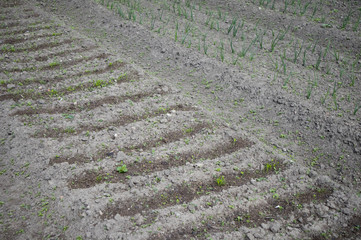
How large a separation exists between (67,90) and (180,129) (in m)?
1.63

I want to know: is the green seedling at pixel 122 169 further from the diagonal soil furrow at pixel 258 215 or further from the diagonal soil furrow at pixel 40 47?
the diagonal soil furrow at pixel 40 47

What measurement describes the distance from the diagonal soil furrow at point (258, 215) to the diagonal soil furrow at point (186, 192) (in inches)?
7.7

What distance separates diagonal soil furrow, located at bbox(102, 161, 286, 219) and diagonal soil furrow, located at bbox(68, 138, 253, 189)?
253mm

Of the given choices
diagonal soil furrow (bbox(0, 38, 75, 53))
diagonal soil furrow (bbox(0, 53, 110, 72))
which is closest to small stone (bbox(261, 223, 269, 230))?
diagonal soil furrow (bbox(0, 53, 110, 72))

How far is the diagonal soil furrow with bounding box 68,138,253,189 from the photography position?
2.20 meters

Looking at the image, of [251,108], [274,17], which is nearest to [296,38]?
[274,17]

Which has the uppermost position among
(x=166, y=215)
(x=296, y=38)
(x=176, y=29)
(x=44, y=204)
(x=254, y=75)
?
(x=296, y=38)

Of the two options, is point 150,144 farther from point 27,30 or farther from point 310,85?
point 27,30

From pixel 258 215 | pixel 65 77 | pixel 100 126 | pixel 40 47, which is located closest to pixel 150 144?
pixel 100 126

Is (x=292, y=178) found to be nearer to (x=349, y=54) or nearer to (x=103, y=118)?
(x=103, y=118)

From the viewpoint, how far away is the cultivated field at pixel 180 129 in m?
1.95

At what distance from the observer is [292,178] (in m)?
2.27

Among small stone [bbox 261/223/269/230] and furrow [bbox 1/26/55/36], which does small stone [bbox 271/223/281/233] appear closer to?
small stone [bbox 261/223/269/230]

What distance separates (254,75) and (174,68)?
3.92 feet
